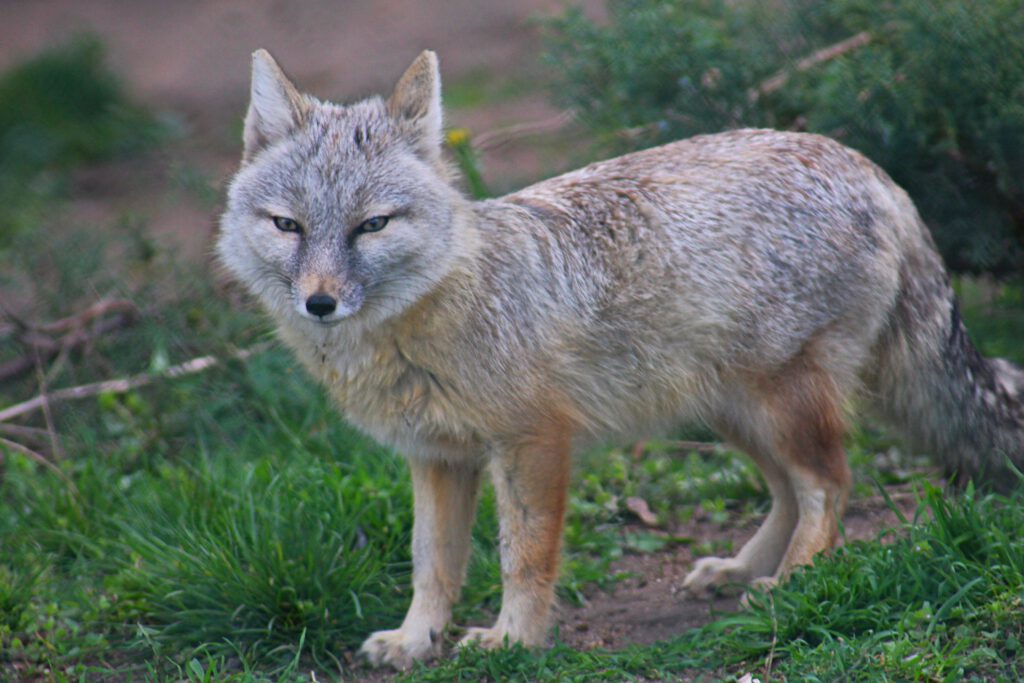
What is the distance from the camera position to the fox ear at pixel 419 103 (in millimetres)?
4246

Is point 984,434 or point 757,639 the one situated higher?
point 984,434

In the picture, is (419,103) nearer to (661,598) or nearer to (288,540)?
(288,540)

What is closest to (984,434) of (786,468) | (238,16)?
(786,468)

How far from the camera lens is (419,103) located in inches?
169

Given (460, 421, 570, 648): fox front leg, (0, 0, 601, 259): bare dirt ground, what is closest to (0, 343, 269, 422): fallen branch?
(460, 421, 570, 648): fox front leg

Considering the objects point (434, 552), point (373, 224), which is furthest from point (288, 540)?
point (373, 224)

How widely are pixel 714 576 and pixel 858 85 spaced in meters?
2.68

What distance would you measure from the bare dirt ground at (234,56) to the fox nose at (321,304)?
14.9 feet

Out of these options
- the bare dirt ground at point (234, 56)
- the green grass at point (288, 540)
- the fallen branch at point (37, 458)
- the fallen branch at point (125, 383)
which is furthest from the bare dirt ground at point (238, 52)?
the fallen branch at point (37, 458)

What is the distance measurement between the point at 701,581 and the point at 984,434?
1291 mm

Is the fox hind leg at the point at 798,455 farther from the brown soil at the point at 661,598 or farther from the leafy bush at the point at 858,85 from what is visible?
the leafy bush at the point at 858,85

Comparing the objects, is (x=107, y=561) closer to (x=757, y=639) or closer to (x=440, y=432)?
(x=440, y=432)

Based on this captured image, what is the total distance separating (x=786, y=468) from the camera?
15.6ft

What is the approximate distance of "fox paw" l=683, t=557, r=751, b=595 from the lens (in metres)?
4.86
